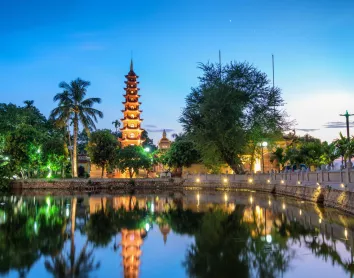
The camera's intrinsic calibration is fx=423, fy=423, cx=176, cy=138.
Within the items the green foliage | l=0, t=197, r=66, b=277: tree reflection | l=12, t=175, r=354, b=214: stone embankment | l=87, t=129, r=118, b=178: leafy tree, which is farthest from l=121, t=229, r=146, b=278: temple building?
l=87, t=129, r=118, b=178: leafy tree

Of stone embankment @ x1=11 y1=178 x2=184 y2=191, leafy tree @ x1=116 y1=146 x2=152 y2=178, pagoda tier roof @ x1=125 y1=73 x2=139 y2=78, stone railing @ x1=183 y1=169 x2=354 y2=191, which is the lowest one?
stone embankment @ x1=11 y1=178 x2=184 y2=191

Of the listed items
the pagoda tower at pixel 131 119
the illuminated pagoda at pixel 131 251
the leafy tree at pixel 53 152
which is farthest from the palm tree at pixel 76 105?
the illuminated pagoda at pixel 131 251

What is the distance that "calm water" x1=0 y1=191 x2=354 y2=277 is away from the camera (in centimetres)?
1002

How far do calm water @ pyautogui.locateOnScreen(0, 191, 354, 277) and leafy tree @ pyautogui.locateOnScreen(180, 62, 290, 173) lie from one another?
73.6ft

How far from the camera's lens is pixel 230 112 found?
43.0 meters

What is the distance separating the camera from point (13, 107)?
62.1 metres

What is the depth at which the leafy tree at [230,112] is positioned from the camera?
1690 inches

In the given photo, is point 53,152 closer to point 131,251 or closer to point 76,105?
point 76,105

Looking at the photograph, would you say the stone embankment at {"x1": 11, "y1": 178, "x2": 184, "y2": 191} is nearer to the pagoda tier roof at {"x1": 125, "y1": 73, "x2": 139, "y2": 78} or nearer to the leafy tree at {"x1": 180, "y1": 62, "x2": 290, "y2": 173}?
the leafy tree at {"x1": 180, "y1": 62, "x2": 290, "y2": 173}

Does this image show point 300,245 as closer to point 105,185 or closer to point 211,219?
point 211,219

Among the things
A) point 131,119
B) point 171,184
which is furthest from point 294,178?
Result: point 131,119

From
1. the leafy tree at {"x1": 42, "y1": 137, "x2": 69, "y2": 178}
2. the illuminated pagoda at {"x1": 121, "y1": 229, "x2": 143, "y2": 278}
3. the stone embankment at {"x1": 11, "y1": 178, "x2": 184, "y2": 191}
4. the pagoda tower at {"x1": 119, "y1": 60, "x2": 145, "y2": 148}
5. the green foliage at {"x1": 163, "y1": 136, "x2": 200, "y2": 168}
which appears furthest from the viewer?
the pagoda tower at {"x1": 119, "y1": 60, "x2": 145, "y2": 148}

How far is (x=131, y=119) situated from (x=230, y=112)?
117ft

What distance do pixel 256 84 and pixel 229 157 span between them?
8535 millimetres
